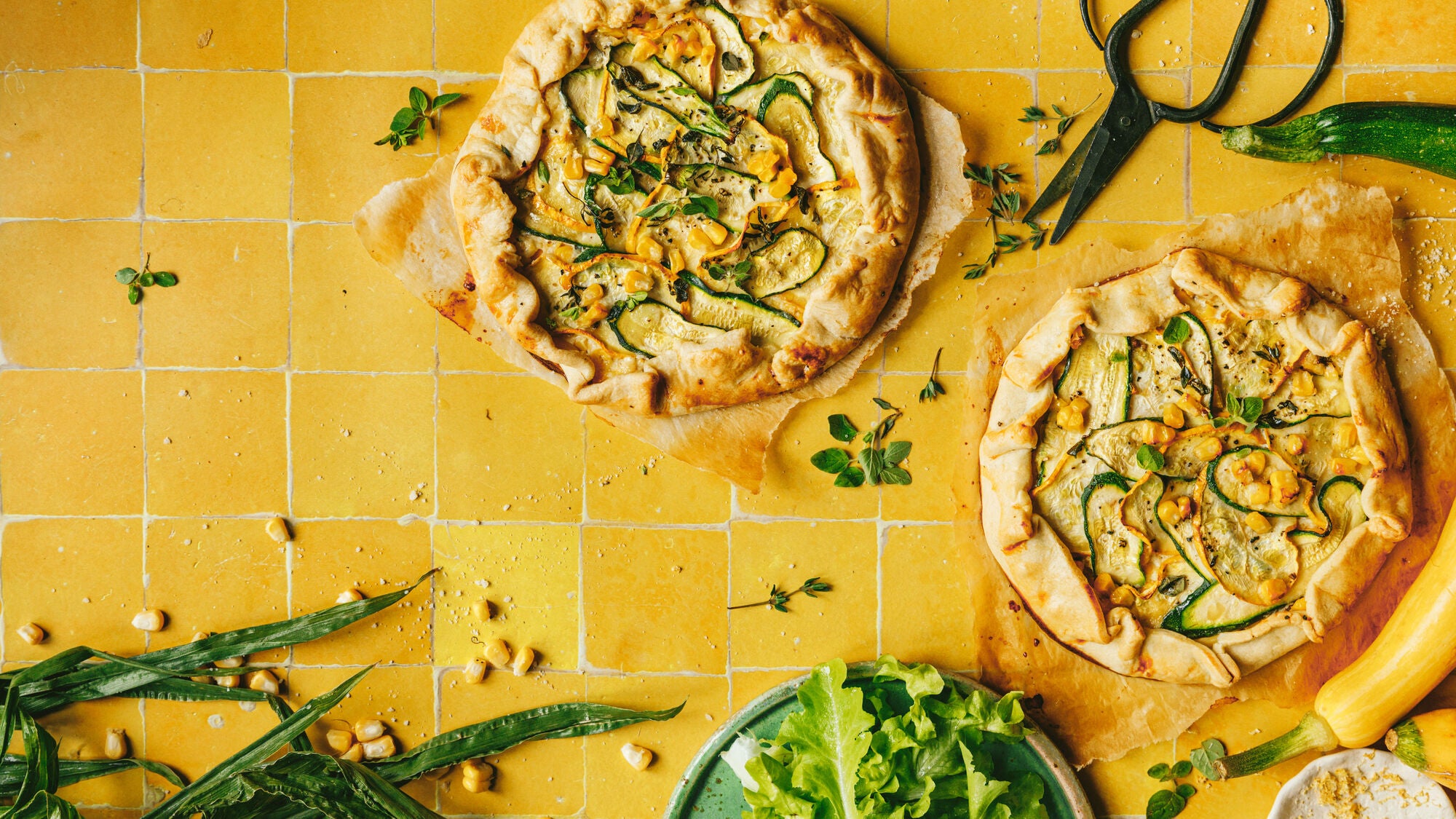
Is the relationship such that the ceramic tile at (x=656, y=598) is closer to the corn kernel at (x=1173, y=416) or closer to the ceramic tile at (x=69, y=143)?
the corn kernel at (x=1173, y=416)

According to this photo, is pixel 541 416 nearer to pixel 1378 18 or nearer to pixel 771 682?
pixel 771 682

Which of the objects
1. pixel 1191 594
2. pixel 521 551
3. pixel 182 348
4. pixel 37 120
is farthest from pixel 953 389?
pixel 37 120

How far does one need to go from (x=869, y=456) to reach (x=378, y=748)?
6.98 feet

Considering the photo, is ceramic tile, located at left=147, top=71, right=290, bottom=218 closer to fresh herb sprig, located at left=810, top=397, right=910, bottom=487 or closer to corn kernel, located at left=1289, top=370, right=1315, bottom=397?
fresh herb sprig, located at left=810, top=397, right=910, bottom=487

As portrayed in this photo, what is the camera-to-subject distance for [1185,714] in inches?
111

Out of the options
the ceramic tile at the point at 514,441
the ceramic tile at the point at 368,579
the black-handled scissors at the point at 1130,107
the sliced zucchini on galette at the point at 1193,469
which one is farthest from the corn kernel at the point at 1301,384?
the ceramic tile at the point at 368,579

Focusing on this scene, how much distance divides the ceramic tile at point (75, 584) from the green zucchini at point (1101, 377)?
3.49 metres

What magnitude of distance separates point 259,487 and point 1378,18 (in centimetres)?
440

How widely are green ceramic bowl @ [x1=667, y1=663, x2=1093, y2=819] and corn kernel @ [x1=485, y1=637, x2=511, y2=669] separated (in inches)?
30.5

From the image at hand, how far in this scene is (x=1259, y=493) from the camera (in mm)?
2701

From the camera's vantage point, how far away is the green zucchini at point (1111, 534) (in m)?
2.76

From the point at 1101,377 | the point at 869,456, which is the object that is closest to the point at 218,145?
the point at 869,456

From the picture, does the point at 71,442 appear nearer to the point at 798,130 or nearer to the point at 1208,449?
the point at 798,130

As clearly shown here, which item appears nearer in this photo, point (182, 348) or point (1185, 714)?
point (1185, 714)
